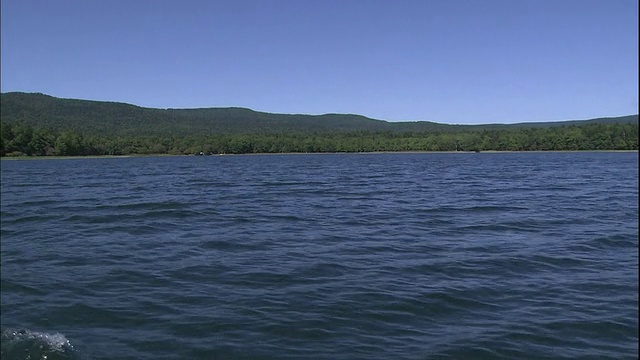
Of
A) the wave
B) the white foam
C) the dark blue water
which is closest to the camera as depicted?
the wave

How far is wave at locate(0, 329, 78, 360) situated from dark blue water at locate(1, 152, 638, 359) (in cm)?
3

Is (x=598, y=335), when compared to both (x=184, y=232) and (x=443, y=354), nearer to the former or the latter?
(x=443, y=354)

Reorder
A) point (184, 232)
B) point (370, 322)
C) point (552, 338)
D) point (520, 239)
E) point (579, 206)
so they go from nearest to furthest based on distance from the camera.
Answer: point (552, 338) < point (370, 322) < point (520, 239) < point (184, 232) < point (579, 206)

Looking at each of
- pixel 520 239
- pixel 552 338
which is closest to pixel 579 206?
pixel 520 239

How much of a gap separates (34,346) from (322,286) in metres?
6.13

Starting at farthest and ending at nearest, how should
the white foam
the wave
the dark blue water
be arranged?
the dark blue water < the white foam < the wave

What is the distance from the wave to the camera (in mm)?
8922

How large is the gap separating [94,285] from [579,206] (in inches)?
961

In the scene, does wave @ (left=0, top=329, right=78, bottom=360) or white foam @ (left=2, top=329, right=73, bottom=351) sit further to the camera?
white foam @ (left=2, top=329, right=73, bottom=351)

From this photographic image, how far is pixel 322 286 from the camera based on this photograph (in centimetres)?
1329

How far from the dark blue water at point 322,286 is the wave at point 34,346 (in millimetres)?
32

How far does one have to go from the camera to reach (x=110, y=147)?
570 ft

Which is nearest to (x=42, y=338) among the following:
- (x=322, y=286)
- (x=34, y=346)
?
(x=34, y=346)

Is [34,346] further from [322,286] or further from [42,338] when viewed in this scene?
[322,286]
